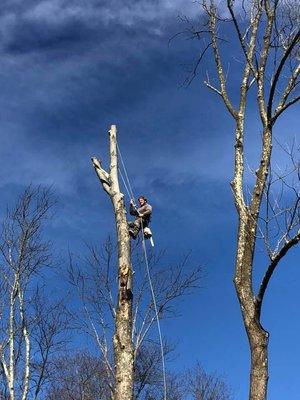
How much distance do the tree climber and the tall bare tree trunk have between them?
5.22 ft

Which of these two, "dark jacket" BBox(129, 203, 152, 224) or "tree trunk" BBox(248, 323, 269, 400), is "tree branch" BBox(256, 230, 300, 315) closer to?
"tree trunk" BBox(248, 323, 269, 400)

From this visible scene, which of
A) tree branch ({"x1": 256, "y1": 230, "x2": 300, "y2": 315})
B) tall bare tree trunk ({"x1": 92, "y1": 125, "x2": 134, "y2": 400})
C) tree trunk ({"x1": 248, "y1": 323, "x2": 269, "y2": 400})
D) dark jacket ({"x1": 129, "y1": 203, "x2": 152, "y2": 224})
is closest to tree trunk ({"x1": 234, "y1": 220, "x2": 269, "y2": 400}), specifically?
tree trunk ({"x1": 248, "y1": 323, "x2": 269, "y2": 400})

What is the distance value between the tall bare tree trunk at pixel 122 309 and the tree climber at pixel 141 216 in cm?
159

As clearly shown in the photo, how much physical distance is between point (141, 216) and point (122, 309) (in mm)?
2738

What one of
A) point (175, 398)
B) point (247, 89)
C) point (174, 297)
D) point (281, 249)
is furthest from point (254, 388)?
point (175, 398)

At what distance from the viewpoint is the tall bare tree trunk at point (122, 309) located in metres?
5.96

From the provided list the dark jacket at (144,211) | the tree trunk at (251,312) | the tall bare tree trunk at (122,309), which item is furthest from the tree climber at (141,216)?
the tree trunk at (251,312)

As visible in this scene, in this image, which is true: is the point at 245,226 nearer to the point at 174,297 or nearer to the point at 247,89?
the point at 247,89

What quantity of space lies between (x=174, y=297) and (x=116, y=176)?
8.25 metres

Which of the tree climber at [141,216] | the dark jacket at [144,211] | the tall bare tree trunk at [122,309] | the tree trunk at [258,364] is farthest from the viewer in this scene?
the dark jacket at [144,211]

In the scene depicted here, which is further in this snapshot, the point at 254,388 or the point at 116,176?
the point at 116,176

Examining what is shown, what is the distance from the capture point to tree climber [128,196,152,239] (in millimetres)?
8578

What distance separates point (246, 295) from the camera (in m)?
5.78

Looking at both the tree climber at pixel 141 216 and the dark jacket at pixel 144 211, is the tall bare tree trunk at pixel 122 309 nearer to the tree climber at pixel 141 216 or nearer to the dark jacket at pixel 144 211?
the tree climber at pixel 141 216
